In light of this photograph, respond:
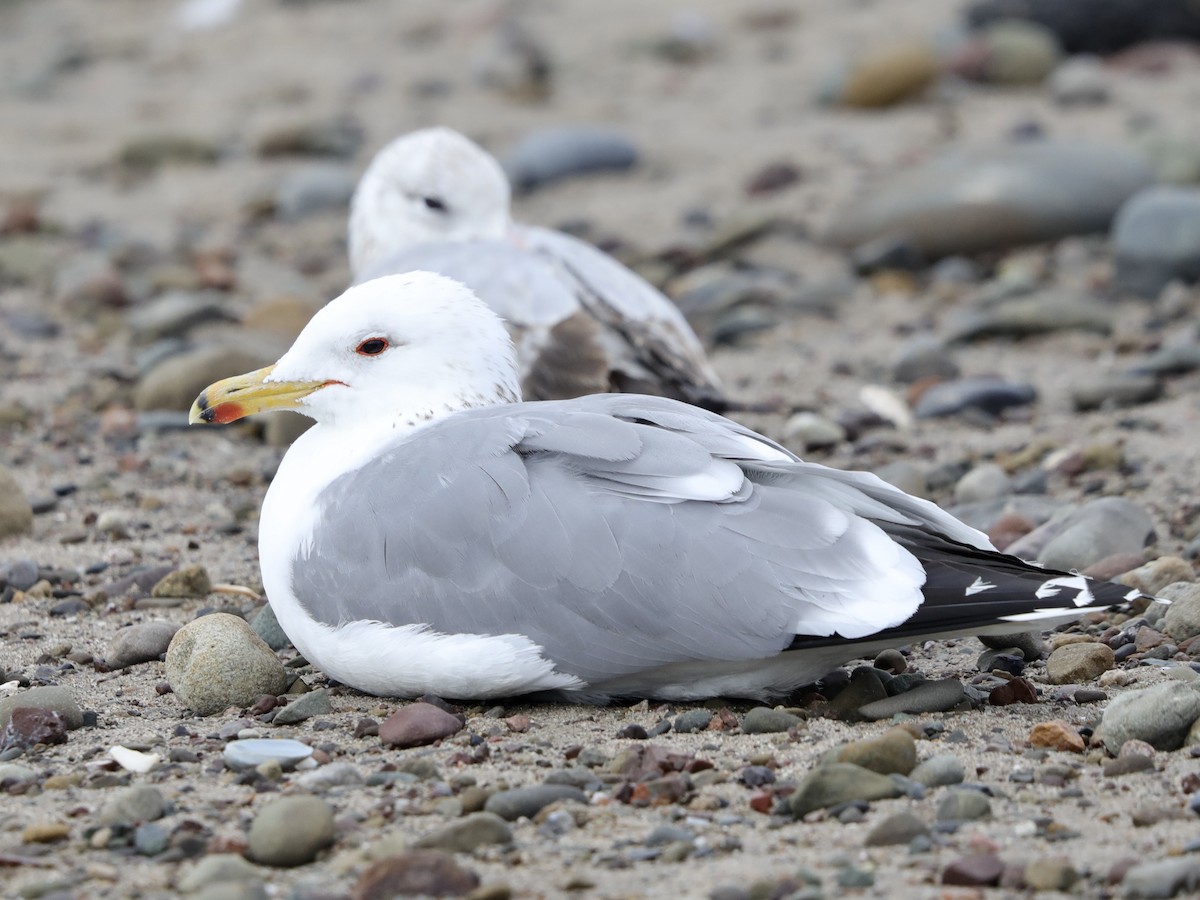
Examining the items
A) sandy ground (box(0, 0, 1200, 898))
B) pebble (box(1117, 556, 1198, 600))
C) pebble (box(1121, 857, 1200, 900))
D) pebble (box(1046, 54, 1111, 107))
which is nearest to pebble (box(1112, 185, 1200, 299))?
sandy ground (box(0, 0, 1200, 898))

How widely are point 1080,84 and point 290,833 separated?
9.20m

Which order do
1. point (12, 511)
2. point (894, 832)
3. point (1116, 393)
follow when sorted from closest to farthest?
1. point (894, 832)
2. point (12, 511)
3. point (1116, 393)

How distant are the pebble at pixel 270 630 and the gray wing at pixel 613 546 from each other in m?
0.52

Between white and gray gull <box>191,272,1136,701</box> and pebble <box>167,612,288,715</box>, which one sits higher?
white and gray gull <box>191,272,1136,701</box>

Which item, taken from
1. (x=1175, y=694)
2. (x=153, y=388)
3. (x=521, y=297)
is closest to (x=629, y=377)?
(x=521, y=297)

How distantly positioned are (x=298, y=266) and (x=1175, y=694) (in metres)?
6.78

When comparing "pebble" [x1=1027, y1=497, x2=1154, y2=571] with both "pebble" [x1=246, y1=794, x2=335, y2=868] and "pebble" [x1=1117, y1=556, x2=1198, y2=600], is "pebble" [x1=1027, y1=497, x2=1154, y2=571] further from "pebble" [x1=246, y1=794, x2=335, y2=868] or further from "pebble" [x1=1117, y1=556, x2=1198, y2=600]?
"pebble" [x1=246, y1=794, x2=335, y2=868]

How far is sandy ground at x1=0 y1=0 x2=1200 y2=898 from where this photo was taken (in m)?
3.30

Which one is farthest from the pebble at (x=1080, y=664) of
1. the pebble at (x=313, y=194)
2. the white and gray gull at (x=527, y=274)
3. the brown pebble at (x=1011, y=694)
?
the pebble at (x=313, y=194)

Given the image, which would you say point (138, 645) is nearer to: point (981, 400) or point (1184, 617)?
point (1184, 617)

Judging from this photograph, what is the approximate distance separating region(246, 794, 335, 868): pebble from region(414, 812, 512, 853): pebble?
0.19m

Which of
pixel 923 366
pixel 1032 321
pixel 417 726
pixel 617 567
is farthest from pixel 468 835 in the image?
pixel 1032 321

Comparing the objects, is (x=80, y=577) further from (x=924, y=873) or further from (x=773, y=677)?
(x=924, y=873)

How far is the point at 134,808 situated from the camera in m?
3.40
